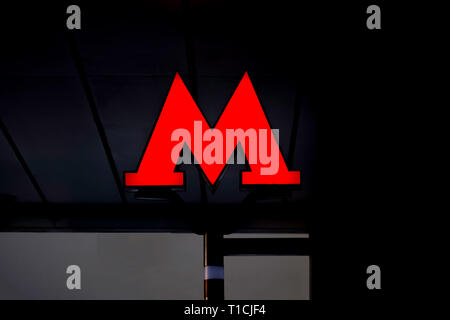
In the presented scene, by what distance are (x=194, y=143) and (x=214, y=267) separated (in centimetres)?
121

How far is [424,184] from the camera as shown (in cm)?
402

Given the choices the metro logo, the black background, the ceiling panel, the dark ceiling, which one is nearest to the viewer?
the metro logo

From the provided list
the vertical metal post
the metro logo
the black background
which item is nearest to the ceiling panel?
the black background

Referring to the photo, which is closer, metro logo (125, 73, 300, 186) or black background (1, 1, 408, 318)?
metro logo (125, 73, 300, 186)

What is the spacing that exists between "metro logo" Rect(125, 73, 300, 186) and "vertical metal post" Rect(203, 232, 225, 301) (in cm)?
48

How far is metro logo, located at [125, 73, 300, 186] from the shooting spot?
2811 mm

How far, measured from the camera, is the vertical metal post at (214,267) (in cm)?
245

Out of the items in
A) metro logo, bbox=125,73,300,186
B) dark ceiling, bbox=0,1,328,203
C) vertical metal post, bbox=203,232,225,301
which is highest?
dark ceiling, bbox=0,1,328,203

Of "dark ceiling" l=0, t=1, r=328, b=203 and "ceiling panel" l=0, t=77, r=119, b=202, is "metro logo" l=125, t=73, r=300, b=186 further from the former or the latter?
"ceiling panel" l=0, t=77, r=119, b=202

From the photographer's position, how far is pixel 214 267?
2.53m

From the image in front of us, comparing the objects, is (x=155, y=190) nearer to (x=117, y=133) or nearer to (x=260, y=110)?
(x=260, y=110)

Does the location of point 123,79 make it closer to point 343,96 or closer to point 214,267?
point 343,96

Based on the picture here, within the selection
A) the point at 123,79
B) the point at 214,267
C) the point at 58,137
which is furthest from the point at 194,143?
the point at 58,137

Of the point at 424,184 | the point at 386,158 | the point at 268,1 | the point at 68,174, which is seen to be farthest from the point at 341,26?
the point at 68,174
